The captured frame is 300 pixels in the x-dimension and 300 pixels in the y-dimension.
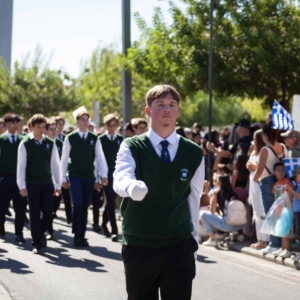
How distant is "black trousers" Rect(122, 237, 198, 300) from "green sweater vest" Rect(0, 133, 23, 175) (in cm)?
887

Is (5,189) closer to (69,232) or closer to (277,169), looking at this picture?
A: (69,232)

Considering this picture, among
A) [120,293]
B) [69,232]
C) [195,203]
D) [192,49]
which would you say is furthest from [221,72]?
[195,203]

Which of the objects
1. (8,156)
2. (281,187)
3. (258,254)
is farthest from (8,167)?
(281,187)

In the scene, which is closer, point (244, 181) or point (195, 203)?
point (195, 203)

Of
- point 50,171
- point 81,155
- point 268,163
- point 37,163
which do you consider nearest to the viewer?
point 268,163

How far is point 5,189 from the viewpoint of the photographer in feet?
45.7

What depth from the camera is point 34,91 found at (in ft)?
113

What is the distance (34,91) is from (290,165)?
2444cm

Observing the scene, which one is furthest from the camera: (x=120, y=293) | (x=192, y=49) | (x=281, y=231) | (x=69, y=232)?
(x=192, y=49)

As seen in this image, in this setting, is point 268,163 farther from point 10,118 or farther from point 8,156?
point 8,156


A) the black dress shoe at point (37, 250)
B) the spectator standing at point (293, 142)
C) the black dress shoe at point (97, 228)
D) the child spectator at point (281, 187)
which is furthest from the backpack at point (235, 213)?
the black dress shoe at point (97, 228)

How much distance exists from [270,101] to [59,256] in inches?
263

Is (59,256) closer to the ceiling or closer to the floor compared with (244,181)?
closer to the floor

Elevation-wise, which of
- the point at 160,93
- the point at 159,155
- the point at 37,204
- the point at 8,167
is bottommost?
the point at 37,204
